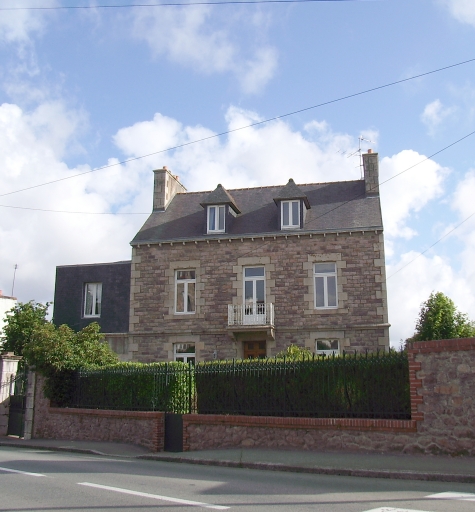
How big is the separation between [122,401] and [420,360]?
341 inches

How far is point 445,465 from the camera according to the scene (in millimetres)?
10680

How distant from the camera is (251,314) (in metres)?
23.8

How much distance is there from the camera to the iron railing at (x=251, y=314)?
23500 millimetres

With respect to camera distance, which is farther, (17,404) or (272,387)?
(17,404)

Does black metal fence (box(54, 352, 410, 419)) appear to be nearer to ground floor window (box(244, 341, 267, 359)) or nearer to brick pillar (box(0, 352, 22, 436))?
brick pillar (box(0, 352, 22, 436))

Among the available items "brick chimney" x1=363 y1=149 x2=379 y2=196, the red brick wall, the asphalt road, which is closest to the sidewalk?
the asphalt road

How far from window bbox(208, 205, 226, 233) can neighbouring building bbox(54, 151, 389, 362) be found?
0.14ft

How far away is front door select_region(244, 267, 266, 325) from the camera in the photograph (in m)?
23.6

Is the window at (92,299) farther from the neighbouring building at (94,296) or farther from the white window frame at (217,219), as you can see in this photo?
the white window frame at (217,219)

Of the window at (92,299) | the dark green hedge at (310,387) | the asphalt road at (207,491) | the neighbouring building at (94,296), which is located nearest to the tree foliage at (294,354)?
the dark green hedge at (310,387)

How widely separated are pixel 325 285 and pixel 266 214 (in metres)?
4.23

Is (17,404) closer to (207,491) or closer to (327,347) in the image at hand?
(327,347)

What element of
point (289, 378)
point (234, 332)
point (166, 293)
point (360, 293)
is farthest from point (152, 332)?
point (289, 378)

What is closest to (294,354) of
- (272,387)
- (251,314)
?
(272,387)
